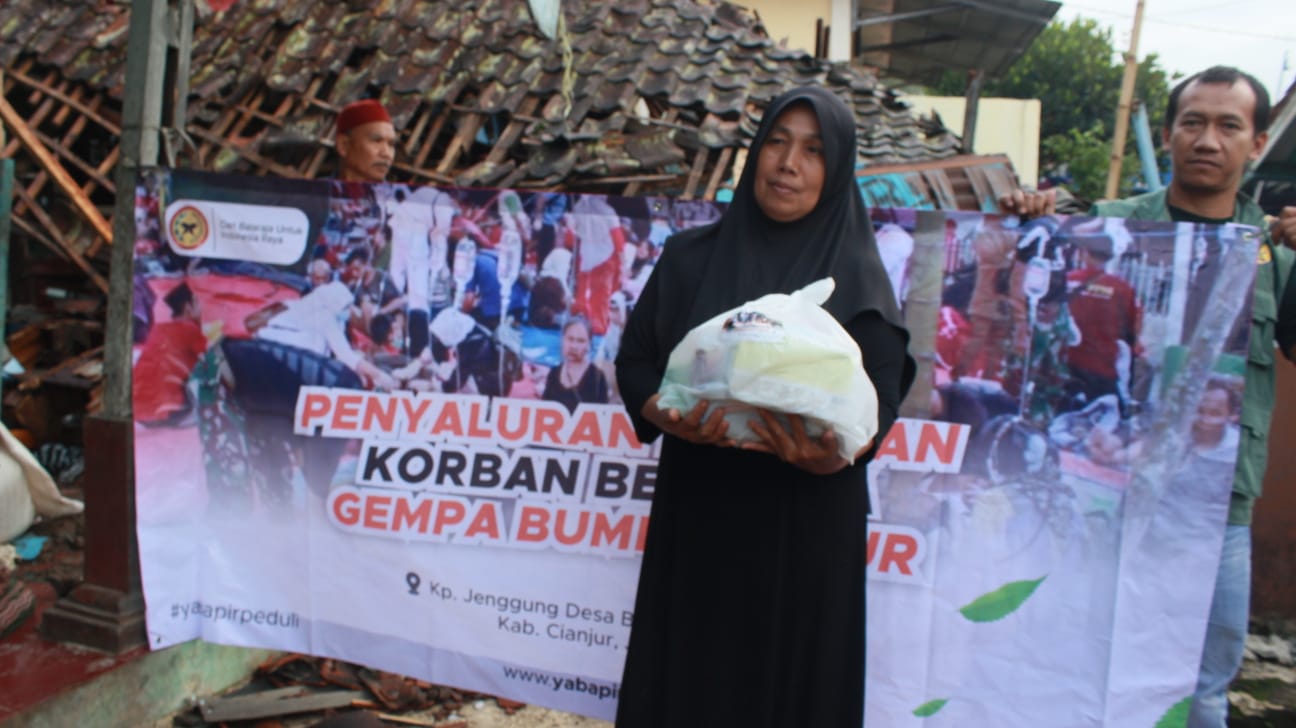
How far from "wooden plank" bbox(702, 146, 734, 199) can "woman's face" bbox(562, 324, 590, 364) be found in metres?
3.50

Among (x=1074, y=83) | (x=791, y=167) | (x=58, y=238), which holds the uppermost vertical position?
(x=1074, y=83)

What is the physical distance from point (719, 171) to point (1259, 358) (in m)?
4.17

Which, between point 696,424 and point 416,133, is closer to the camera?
point 696,424

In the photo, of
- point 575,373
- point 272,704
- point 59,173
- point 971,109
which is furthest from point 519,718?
point 971,109

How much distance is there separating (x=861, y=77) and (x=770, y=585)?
7966mm

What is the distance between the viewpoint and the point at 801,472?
6.30 feet

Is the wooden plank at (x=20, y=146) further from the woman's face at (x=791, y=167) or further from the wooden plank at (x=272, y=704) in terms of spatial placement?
the woman's face at (x=791, y=167)

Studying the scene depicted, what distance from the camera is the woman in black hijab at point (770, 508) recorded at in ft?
6.31

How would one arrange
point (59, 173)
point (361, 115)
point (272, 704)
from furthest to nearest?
point (59, 173) → point (361, 115) → point (272, 704)

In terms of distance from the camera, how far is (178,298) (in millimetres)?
2939

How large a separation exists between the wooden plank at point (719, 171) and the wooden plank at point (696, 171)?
9 cm

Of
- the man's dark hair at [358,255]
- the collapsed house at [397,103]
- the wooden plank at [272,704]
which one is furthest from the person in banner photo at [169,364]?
the collapsed house at [397,103]

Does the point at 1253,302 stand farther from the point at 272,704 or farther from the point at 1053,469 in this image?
the point at 272,704

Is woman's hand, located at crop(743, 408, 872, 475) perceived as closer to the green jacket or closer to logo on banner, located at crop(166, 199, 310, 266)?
the green jacket
